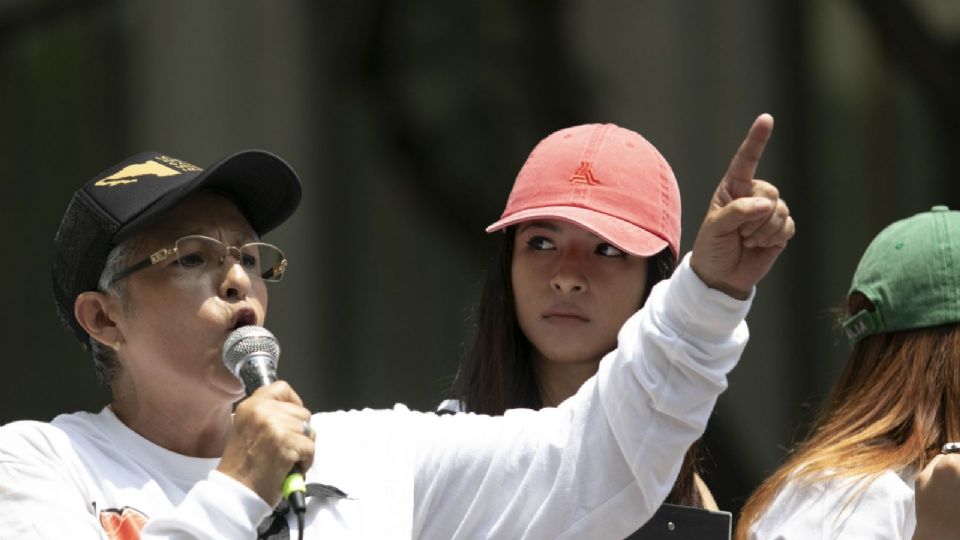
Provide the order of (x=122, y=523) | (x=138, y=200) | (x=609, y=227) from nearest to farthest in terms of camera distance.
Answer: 1. (x=122, y=523)
2. (x=138, y=200)
3. (x=609, y=227)

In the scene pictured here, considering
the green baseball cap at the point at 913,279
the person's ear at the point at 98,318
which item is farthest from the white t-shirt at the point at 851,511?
the person's ear at the point at 98,318

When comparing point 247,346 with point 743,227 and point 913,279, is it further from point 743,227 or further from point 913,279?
point 913,279

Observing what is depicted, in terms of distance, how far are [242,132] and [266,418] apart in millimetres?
4552

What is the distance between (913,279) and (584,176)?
66 centimetres

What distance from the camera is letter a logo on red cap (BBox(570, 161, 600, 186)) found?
3539 mm

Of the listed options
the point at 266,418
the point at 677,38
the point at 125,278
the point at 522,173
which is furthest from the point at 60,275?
the point at 677,38

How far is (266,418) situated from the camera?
2.54 metres

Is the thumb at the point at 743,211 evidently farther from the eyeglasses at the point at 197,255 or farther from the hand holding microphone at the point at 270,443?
the eyeglasses at the point at 197,255

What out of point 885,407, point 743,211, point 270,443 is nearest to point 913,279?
point 885,407

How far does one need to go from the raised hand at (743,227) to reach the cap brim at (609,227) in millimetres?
791

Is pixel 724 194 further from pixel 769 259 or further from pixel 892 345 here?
pixel 892 345

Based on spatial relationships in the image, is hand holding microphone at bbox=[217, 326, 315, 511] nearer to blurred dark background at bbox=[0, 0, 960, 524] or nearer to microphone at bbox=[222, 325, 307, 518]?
microphone at bbox=[222, 325, 307, 518]

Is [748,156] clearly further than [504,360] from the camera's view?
No

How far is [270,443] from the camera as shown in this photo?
8.27ft
